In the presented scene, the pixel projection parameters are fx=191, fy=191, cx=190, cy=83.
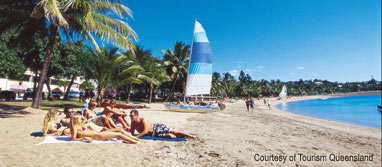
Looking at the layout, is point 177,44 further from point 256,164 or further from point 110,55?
point 256,164

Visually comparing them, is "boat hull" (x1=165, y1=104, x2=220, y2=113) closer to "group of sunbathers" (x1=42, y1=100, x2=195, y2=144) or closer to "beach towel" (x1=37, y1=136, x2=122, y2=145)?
"group of sunbathers" (x1=42, y1=100, x2=195, y2=144)

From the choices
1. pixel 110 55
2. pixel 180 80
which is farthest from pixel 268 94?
pixel 110 55

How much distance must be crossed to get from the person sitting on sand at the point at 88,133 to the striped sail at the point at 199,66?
1102cm

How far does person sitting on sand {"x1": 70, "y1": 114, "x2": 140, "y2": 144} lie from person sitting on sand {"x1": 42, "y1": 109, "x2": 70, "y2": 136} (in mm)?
879

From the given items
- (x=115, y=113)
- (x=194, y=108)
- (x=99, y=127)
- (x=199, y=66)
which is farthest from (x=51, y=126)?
(x=199, y=66)

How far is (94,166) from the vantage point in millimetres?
3436

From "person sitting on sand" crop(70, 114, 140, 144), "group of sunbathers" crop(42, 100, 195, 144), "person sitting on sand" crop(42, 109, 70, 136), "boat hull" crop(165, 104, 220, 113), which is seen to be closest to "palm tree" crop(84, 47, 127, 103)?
"boat hull" crop(165, 104, 220, 113)

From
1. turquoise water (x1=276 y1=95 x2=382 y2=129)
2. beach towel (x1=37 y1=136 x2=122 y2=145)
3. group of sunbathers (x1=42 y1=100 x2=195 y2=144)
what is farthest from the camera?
turquoise water (x1=276 y1=95 x2=382 y2=129)

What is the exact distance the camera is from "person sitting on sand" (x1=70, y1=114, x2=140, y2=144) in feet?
15.5

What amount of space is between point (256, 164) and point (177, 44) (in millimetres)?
29453

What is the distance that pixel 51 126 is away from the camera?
539 centimetres

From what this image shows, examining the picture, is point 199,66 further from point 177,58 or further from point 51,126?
point 177,58

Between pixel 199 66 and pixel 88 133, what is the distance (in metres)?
12.1

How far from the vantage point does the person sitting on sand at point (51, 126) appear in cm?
521
